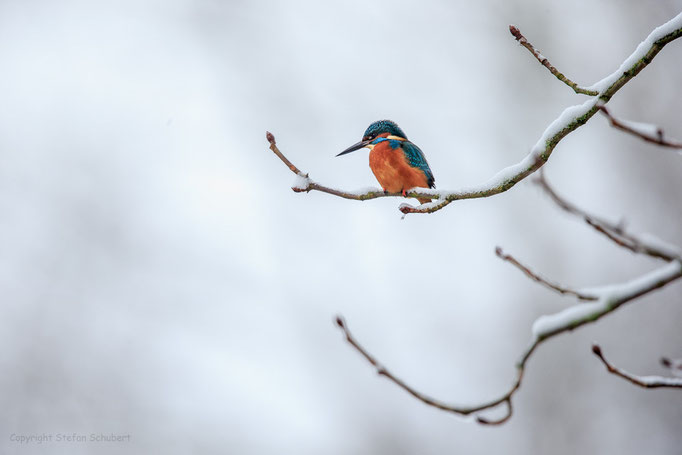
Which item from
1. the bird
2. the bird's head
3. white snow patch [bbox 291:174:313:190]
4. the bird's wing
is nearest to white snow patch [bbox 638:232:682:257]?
white snow patch [bbox 291:174:313:190]

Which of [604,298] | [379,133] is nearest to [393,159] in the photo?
[379,133]

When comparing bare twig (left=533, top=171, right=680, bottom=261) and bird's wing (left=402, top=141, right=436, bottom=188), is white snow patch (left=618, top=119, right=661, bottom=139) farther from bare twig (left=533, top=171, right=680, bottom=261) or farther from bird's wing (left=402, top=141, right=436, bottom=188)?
bird's wing (left=402, top=141, right=436, bottom=188)

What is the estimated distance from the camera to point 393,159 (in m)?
4.58

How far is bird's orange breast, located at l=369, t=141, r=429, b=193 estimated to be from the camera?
4.53 metres

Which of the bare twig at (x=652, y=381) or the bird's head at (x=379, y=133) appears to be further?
the bird's head at (x=379, y=133)

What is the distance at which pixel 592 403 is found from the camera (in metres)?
8.77

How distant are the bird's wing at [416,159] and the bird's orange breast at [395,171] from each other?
1.8 inches

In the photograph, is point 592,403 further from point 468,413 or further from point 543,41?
point 468,413

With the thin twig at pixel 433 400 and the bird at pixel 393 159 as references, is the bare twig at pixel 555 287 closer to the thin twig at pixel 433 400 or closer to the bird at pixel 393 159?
the thin twig at pixel 433 400

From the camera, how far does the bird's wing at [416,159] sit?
4.67 meters

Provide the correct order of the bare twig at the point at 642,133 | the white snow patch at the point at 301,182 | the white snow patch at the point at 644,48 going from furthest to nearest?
the white snow patch at the point at 301,182, the white snow patch at the point at 644,48, the bare twig at the point at 642,133

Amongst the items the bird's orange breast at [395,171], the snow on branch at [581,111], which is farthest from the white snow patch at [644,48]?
the bird's orange breast at [395,171]

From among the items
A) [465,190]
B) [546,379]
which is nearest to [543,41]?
[546,379]

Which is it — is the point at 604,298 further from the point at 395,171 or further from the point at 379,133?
the point at 379,133
